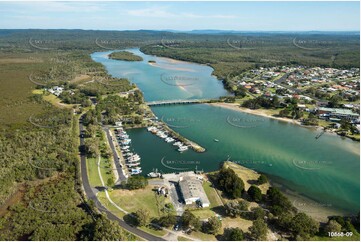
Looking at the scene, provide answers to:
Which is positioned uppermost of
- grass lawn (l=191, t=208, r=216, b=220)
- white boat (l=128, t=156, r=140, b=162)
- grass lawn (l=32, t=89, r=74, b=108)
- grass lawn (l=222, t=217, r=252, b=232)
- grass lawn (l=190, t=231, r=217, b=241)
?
grass lawn (l=32, t=89, r=74, b=108)

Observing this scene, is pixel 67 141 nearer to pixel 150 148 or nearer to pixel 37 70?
pixel 150 148

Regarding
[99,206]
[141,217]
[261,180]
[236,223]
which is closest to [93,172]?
[99,206]

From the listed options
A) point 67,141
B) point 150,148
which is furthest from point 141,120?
point 67,141

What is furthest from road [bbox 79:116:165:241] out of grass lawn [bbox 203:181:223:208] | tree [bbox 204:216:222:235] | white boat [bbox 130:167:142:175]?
grass lawn [bbox 203:181:223:208]

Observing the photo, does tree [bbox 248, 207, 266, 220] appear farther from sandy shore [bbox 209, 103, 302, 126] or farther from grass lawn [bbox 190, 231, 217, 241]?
sandy shore [bbox 209, 103, 302, 126]

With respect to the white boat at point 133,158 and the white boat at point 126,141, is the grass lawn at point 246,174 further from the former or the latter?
the white boat at point 126,141

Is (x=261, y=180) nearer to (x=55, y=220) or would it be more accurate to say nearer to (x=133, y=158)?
(x=133, y=158)
